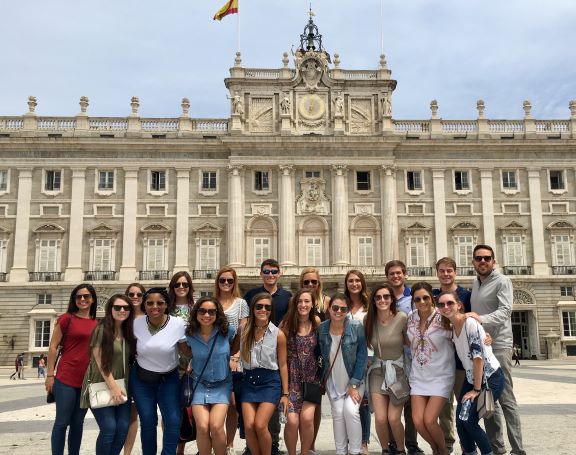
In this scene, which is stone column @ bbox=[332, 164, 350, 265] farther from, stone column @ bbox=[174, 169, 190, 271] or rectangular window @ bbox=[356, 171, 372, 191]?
stone column @ bbox=[174, 169, 190, 271]

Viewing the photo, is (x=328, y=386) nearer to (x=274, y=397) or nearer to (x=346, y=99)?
(x=274, y=397)

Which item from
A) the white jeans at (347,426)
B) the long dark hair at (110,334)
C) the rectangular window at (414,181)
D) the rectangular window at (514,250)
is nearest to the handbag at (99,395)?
the long dark hair at (110,334)

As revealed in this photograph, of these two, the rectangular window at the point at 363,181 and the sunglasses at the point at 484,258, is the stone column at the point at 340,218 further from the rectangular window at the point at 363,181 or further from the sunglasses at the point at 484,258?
the sunglasses at the point at 484,258

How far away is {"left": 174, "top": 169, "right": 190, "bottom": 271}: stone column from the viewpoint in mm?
35844

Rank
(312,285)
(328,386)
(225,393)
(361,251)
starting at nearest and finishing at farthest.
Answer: (225,393) < (328,386) < (312,285) < (361,251)

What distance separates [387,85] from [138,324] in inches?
1367

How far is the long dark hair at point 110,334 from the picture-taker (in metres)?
6.35

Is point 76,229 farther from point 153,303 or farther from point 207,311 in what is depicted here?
point 207,311

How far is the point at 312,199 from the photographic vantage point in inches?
1448

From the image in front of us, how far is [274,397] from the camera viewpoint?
6.62m

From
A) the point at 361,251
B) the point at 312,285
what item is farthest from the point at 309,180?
the point at 312,285

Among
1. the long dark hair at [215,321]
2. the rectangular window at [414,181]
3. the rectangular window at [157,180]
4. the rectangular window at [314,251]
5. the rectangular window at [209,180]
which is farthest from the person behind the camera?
the rectangular window at [414,181]

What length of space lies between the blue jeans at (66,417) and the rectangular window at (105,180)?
3160 cm

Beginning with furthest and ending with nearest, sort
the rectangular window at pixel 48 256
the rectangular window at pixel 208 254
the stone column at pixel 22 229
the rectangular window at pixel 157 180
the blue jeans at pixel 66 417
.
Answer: the rectangular window at pixel 157 180
the rectangular window at pixel 208 254
the rectangular window at pixel 48 256
the stone column at pixel 22 229
the blue jeans at pixel 66 417
